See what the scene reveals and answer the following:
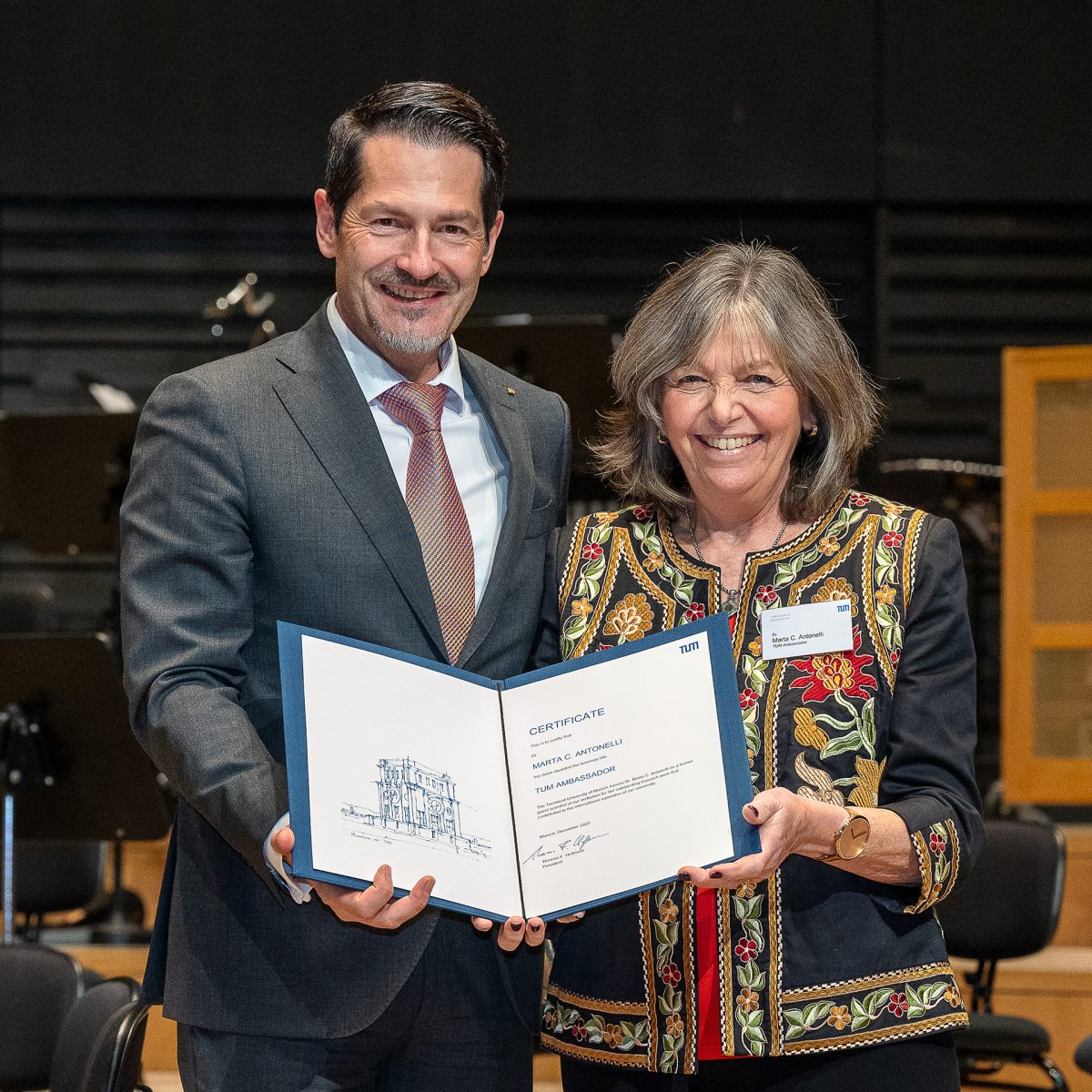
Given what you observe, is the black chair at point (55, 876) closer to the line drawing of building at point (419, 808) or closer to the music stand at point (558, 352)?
the music stand at point (558, 352)

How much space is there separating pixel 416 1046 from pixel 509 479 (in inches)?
32.4

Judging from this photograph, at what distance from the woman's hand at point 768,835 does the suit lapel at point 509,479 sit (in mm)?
472

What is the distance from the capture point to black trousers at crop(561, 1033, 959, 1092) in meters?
1.93

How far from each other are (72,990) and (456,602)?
1.53m

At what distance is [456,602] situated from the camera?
6.84ft

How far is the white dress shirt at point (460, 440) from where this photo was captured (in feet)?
7.09

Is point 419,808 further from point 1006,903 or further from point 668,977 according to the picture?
point 1006,903

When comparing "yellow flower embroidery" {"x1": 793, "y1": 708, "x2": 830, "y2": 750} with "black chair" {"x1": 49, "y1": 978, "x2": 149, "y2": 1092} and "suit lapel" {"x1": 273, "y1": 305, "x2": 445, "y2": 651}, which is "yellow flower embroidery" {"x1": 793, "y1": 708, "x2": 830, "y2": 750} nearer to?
"suit lapel" {"x1": 273, "y1": 305, "x2": 445, "y2": 651}

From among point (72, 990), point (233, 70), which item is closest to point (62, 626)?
point (233, 70)

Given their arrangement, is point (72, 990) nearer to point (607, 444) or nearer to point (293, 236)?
point (607, 444)

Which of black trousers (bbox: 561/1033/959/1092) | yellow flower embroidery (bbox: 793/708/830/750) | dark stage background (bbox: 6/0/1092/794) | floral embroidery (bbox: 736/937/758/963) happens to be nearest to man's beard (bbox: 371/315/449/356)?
yellow flower embroidery (bbox: 793/708/830/750)

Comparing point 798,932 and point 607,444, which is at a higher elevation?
point 607,444

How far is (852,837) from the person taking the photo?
1872 millimetres

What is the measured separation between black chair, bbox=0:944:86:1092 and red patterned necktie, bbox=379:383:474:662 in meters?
1.46
